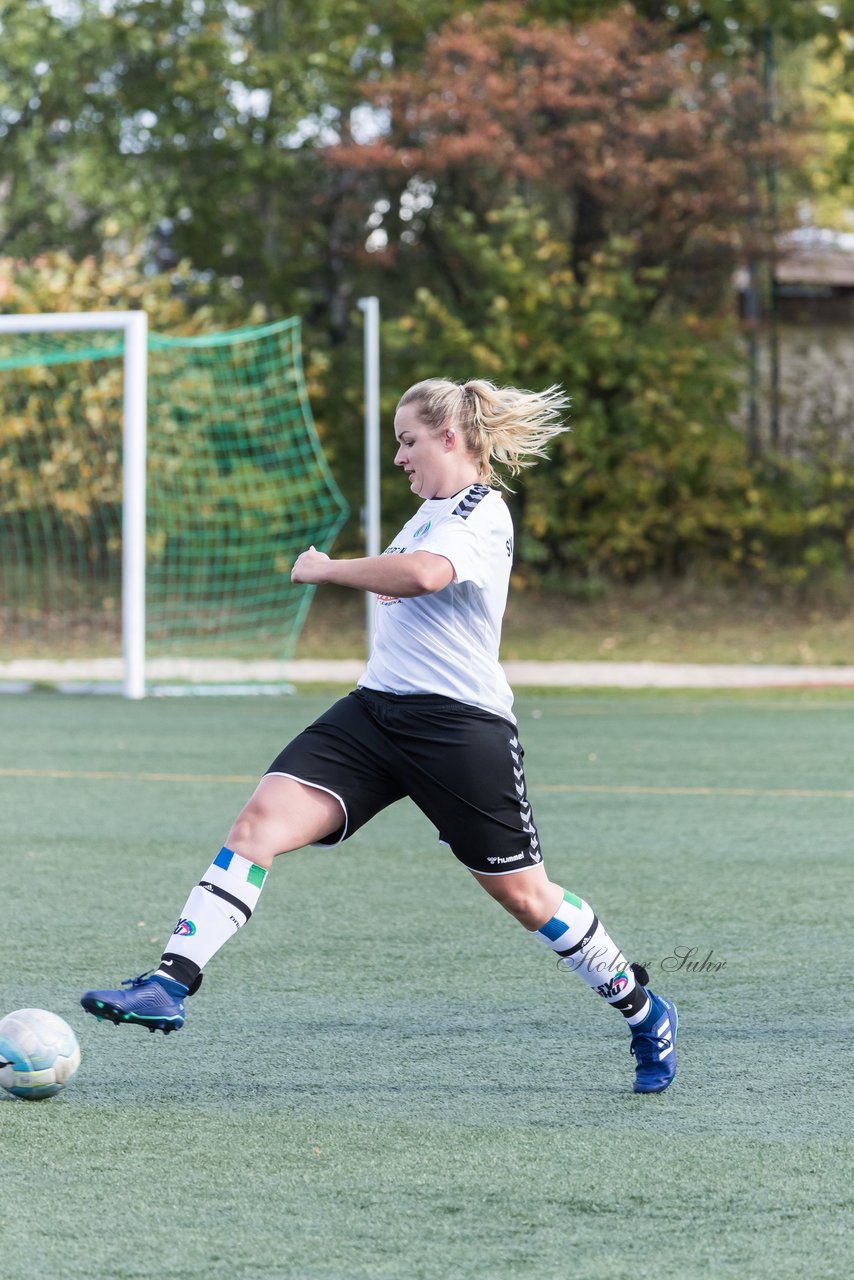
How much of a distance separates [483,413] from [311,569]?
→ 654 mm

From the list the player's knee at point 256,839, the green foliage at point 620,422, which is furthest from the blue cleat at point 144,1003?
the green foliage at point 620,422

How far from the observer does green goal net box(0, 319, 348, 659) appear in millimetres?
18953

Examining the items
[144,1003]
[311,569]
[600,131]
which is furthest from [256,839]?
[600,131]

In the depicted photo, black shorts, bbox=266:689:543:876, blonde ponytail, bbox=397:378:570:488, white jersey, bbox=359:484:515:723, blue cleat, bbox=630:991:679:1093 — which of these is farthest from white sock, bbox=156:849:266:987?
blonde ponytail, bbox=397:378:570:488

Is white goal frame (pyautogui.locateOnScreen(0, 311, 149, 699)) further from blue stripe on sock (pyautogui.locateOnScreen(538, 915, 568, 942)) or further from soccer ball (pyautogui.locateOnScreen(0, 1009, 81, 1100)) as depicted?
blue stripe on sock (pyautogui.locateOnScreen(538, 915, 568, 942))

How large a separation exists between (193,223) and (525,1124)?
19.1 m

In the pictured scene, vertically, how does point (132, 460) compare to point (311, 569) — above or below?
below

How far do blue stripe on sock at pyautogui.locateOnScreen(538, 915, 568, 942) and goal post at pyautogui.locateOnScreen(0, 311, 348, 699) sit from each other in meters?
13.9

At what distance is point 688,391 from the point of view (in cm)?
1977

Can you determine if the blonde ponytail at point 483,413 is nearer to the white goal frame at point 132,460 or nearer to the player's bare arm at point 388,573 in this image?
the player's bare arm at point 388,573

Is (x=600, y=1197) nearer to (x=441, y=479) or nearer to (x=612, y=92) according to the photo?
(x=441, y=479)

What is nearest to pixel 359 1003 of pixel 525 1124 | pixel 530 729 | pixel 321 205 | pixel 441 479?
pixel 525 1124

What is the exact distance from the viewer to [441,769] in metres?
4.21

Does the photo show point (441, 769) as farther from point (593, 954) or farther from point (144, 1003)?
point (144, 1003)
